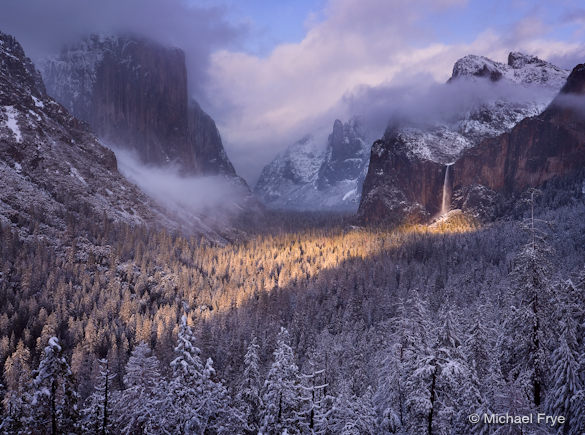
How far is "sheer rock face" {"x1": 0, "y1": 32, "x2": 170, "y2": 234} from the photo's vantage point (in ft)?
406

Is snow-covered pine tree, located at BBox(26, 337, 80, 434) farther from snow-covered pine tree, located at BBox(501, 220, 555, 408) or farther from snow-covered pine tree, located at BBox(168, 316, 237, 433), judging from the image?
snow-covered pine tree, located at BBox(501, 220, 555, 408)

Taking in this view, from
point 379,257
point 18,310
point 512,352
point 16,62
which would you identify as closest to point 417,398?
point 512,352

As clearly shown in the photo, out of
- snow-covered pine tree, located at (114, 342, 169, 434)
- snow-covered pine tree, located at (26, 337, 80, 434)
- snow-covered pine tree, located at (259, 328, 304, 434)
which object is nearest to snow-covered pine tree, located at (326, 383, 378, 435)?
snow-covered pine tree, located at (259, 328, 304, 434)

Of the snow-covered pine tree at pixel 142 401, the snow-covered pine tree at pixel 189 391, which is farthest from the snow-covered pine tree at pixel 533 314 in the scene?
the snow-covered pine tree at pixel 142 401

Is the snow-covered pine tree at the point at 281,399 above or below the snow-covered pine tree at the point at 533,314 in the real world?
below

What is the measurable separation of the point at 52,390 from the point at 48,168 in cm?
15983

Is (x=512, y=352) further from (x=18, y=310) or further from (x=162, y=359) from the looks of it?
(x=18, y=310)

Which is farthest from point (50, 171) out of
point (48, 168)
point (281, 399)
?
point (281, 399)

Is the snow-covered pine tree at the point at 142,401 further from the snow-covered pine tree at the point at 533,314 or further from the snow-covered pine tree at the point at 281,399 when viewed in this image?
the snow-covered pine tree at the point at 533,314

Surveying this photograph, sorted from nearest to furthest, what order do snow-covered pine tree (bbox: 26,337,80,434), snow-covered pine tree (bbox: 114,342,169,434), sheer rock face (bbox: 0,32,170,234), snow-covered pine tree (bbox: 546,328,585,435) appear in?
snow-covered pine tree (bbox: 26,337,80,434) < snow-covered pine tree (bbox: 546,328,585,435) < snow-covered pine tree (bbox: 114,342,169,434) < sheer rock face (bbox: 0,32,170,234)

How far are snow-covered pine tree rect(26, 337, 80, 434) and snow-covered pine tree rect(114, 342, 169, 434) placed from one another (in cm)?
503

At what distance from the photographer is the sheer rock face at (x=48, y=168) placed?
123625 mm

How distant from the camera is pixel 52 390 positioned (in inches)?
616

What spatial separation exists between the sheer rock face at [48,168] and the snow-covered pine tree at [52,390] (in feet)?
388
